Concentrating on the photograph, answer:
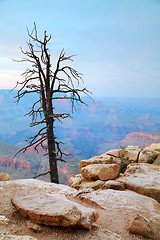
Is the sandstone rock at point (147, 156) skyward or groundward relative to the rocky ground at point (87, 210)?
groundward

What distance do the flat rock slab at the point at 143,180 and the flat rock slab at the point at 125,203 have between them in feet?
2.02

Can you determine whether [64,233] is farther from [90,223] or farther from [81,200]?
[81,200]

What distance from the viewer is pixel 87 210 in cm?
369

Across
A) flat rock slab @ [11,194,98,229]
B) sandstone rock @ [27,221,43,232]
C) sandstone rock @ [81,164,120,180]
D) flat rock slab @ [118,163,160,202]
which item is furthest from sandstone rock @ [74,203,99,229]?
sandstone rock @ [81,164,120,180]

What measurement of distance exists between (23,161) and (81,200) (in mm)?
60593

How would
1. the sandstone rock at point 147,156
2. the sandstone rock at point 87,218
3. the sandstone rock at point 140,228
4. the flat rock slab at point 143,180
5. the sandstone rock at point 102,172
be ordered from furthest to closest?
the sandstone rock at point 147,156, the sandstone rock at point 102,172, the flat rock slab at point 143,180, the sandstone rock at point 140,228, the sandstone rock at point 87,218

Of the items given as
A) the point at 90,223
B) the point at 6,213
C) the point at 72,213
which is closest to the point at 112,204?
the point at 90,223

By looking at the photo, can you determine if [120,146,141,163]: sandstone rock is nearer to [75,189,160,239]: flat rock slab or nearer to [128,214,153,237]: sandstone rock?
[75,189,160,239]: flat rock slab

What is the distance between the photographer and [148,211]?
4602 millimetres

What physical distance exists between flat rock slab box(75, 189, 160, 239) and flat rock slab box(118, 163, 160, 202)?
615mm

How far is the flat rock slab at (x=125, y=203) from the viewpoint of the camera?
14.4 feet

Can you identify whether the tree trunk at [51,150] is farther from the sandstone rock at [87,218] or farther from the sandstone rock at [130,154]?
the sandstone rock at [87,218]

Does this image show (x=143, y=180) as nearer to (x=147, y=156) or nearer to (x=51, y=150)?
(x=147, y=156)

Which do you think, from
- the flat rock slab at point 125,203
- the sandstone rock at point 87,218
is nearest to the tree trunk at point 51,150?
the flat rock slab at point 125,203
